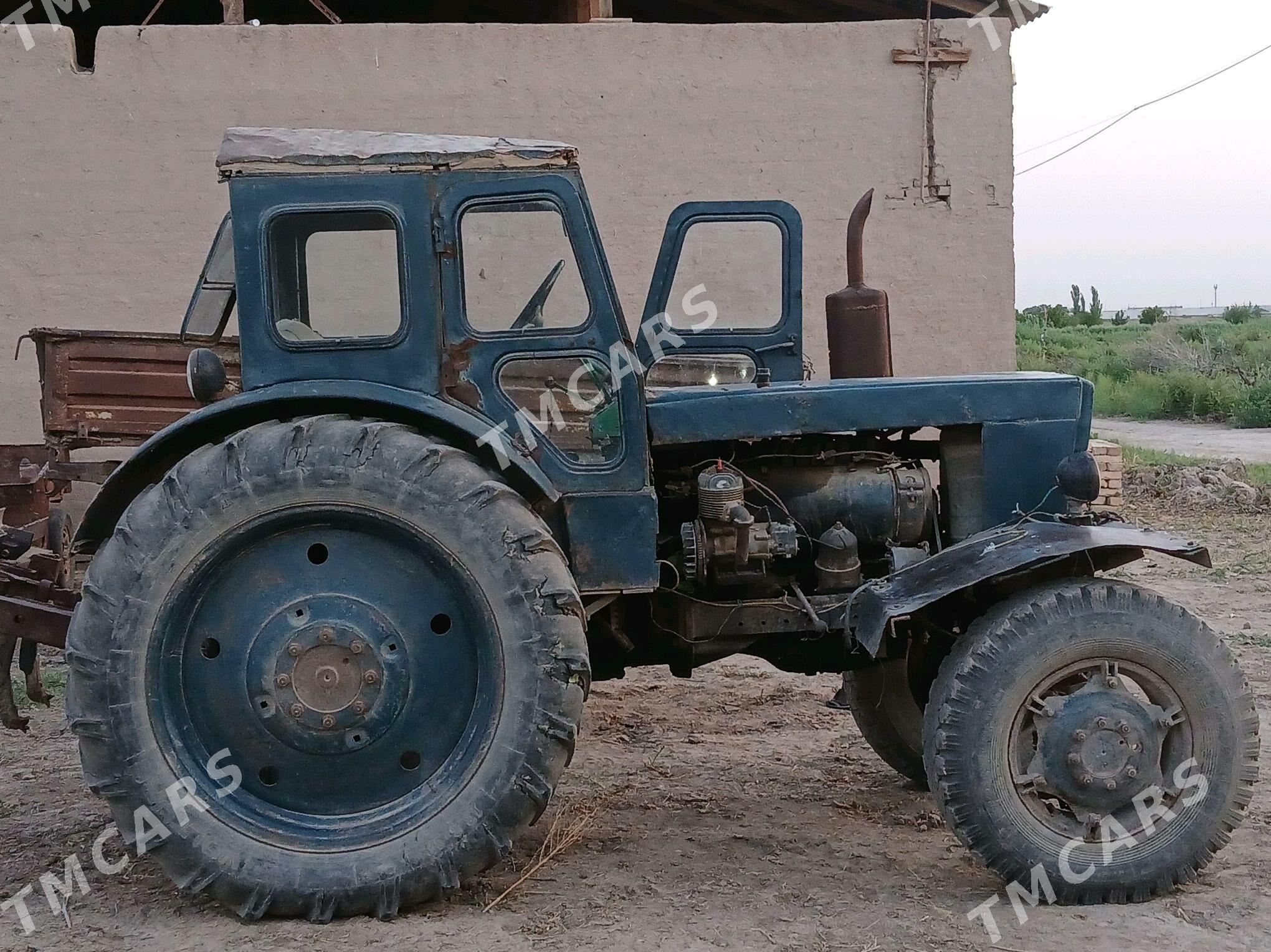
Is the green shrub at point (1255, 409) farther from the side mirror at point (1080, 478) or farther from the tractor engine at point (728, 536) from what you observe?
the tractor engine at point (728, 536)

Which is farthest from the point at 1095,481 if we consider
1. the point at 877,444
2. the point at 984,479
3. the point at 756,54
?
the point at 756,54

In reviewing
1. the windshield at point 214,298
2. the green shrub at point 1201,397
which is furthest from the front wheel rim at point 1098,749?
the green shrub at point 1201,397

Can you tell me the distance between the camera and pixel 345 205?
11.3 feet

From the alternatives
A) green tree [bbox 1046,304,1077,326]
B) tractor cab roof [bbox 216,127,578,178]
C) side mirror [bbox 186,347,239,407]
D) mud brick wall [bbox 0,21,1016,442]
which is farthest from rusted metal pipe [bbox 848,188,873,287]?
green tree [bbox 1046,304,1077,326]

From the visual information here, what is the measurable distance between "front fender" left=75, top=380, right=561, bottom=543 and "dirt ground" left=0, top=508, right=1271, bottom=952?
116 centimetres

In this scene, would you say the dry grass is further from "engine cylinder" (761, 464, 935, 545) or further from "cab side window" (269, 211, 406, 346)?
"cab side window" (269, 211, 406, 346)

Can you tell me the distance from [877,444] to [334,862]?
222cm

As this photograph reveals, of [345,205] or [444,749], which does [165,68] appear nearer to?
[345,205]

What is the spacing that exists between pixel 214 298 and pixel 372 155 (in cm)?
79

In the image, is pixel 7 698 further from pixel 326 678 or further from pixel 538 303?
pixel 538 303

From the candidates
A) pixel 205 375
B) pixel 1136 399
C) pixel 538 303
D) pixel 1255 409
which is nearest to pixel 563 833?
pixel 538 303

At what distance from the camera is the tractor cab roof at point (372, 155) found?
11.2 ft

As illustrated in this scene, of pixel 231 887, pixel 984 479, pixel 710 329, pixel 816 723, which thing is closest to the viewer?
pixel 231 887

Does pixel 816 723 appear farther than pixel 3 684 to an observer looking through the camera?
Yes
